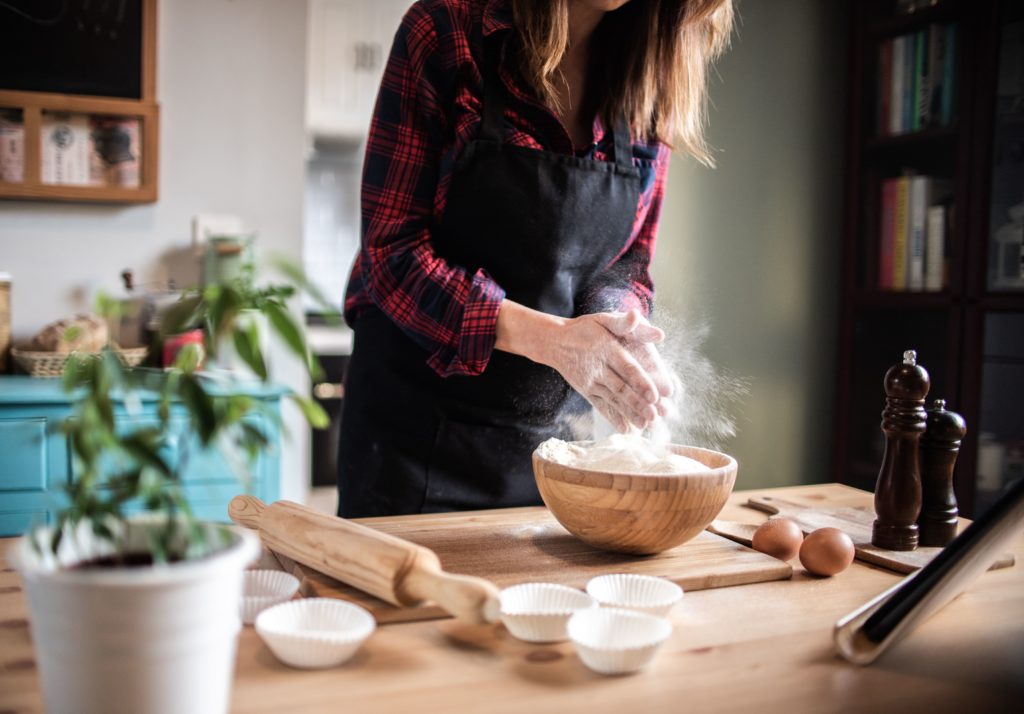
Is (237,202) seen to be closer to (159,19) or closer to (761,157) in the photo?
(159,19)

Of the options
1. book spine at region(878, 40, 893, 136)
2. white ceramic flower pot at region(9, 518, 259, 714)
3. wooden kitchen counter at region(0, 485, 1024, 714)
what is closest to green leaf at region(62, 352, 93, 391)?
white ceramic flower pot at region(9, 518, 259, 714)

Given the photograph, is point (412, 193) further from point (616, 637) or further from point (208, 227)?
point (208, 227)

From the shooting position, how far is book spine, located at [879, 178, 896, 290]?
2895mm

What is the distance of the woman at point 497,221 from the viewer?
4.41ft

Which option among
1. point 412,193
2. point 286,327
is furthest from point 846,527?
point 286,327

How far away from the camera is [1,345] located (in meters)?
2.58

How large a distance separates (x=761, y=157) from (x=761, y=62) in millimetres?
319

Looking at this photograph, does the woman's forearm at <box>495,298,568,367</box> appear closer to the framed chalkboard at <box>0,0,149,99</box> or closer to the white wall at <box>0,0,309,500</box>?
the white wall at <box>0,0,309,500</box>

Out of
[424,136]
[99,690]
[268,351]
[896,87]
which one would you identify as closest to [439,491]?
[424,136]

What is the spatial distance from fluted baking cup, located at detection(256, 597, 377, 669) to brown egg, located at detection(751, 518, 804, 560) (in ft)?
1.67

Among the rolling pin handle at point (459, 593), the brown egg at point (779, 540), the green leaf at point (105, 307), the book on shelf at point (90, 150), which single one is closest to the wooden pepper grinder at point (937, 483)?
the brown egg at point (779, 540)

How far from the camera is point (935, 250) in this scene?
2.73m

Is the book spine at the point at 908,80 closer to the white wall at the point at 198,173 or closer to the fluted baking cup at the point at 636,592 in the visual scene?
the white wall at the point at 198,173

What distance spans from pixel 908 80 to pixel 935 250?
0.54 meters
